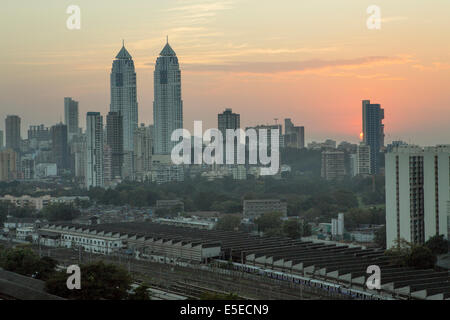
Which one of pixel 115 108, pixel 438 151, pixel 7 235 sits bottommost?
pixel 7 235

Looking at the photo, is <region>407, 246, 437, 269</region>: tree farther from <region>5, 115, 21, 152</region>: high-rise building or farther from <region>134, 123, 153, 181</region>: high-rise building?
<region>5, 115, 21, 152</region>: high-rise building

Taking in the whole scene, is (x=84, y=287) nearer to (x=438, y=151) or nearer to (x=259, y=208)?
(x=438, y=151)

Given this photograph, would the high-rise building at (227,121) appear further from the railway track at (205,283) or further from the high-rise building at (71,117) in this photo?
the railway track at (205,283)

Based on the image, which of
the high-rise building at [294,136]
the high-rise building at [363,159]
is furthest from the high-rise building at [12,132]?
the high-rise building at [363,159]

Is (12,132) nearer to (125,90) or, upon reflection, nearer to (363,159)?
(125,90)

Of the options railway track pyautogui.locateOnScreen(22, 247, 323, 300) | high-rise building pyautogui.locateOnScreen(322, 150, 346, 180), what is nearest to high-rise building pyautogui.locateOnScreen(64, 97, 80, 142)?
high-rise building pyautogui.locateOnScreen(322, 150, 346, 180)
